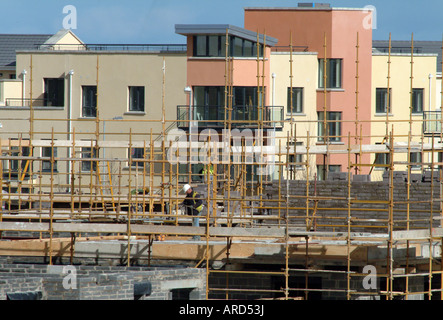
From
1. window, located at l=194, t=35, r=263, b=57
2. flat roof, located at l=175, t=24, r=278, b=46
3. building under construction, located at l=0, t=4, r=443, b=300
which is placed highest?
flat roof, located at l=175, t=24, r=278, b=46

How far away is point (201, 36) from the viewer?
4041 centimetres

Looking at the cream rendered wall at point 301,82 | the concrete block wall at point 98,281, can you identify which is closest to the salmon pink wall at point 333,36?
the cream rendered wall at point 301,82

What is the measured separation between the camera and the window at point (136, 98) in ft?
135

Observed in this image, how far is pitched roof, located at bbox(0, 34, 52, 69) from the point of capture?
171 feet

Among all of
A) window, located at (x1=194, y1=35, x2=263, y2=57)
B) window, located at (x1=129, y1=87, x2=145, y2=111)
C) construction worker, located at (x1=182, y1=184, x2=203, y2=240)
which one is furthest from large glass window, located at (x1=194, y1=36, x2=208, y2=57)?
construction worker, located at (x1=182, y1=184, x2=203, y2=240)

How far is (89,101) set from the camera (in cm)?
4100

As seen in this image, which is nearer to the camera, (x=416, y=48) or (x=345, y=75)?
(x=345, y=75)

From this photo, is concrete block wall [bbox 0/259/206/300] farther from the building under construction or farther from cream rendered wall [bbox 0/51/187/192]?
cream rendered wall [bbox 0/51/187/192]

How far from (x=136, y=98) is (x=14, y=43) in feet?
49.6

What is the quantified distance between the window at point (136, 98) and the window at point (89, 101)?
1.64 meters

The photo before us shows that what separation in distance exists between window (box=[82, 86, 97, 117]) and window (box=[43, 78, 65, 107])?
1039mm

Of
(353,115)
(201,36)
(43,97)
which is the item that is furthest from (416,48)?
(43,97)

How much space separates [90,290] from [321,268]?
222 inches

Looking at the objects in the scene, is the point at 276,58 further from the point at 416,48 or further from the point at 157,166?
the point at 416,48
